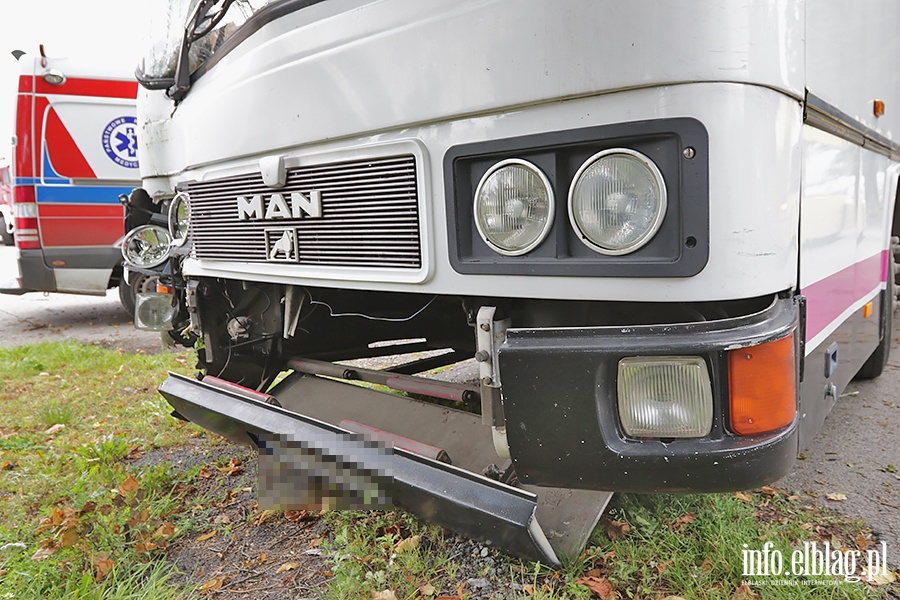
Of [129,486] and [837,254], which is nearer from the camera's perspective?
[837,254]

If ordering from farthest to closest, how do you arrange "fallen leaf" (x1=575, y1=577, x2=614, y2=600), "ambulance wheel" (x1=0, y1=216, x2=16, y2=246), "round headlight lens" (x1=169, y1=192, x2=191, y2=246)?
1. "ambulance wheel" (x1=0, y1=216, x2=16, y2=246)
2. "round headlight lens" (x1=169, y1=192, x2=191, y2=246)
3. "fallen leaf" (x1=575, y1=577, x2=614, y2=600)

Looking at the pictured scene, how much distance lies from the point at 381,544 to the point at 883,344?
338cm

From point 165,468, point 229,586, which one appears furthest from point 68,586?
point 165,468

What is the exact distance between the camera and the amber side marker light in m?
1.38

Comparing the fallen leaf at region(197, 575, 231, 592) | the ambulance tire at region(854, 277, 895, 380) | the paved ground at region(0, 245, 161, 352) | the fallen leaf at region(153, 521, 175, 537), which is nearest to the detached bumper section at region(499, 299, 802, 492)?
the fallen leaf at region(197, 575, 231, 592)

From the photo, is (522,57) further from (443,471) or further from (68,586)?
(68,586)

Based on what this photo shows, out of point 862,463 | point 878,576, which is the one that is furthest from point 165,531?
point 862,463

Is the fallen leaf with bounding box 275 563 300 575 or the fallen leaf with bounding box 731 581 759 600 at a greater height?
the fallen leaf with bounding box 731 581 759 600

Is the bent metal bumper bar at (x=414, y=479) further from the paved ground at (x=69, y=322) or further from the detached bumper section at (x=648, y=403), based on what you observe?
the paved ground at (x=69, y=322)

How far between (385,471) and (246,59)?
1.52m

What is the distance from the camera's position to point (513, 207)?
1.59 meters

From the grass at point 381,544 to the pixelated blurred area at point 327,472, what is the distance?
10.4 inches

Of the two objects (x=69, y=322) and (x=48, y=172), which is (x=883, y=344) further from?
(x=69, y=322)

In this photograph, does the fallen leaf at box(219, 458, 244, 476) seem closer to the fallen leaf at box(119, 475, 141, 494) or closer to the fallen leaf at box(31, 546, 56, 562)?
the fallen leaf at box(119, 475, 141, 494)
